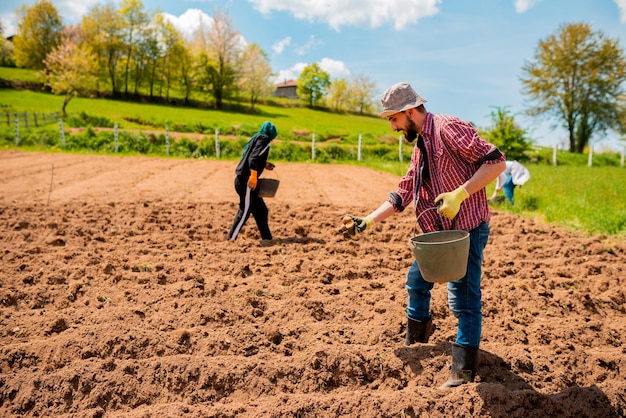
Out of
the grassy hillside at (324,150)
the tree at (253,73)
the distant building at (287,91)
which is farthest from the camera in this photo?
the distant building at (287,91)

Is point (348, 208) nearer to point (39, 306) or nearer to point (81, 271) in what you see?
point (81, 271)

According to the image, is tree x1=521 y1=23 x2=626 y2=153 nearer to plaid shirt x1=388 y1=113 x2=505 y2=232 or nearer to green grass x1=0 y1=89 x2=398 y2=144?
green grass x1=0 y1=89 x2=398 y2=144

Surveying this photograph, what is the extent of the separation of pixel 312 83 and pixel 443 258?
79131mm

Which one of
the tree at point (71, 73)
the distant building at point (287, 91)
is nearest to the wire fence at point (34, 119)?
the tree at point (71, 73)

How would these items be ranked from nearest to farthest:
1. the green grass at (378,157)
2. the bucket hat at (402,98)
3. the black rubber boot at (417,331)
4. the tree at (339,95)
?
the bucket hat at (402,98), the black rubber boot at (417,331), the green grass at (378,157), the tree at (339,95)

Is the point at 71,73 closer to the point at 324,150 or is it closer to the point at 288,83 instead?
the point at 324,150

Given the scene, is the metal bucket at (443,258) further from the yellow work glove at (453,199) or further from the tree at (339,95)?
the tree at (339,95)

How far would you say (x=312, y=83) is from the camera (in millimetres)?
79188

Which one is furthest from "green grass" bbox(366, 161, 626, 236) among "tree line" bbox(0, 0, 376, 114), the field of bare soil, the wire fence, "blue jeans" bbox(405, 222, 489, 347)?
"tree line" bbox(0, 0, 376, 114)

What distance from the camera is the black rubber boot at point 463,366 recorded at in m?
2.99

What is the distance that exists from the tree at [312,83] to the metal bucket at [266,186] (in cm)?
7262

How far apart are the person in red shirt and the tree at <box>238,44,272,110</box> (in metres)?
52.4

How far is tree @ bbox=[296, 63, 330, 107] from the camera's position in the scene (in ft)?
257

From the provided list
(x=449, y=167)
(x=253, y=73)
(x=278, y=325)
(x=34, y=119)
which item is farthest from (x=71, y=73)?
(x=449, y=167)
